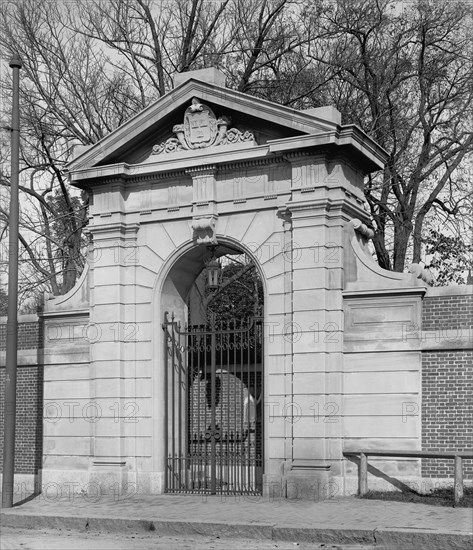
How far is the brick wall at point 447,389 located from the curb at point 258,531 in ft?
9.30

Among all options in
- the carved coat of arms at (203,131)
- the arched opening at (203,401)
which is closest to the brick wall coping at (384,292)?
the arched opening at (203,401)

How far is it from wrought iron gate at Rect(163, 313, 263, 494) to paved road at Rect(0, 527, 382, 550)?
2911 millimetres

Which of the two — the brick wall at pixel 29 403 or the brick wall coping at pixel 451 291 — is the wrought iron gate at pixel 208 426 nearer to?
the brick wall at pixel 29 403

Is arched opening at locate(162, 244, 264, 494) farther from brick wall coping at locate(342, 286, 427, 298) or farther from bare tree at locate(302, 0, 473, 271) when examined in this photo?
bare tree at locate(302, 0, 473, 271)

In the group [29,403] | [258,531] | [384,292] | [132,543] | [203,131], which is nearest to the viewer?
[132,543]

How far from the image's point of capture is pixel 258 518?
37.6 feet

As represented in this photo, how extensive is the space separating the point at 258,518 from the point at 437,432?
3009mm

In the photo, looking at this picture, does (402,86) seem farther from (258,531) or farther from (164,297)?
(258,531)

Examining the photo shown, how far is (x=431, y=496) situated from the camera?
12.5 metres

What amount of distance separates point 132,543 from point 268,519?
1729 millimetres

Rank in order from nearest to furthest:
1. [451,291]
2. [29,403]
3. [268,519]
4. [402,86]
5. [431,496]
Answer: [268,519] → [431,496] → [451,291] → [29,403] → [402,86]

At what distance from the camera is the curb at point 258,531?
9930 mm

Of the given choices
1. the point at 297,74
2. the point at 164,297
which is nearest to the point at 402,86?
the point at 297,74

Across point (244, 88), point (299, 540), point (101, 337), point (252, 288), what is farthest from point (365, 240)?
point (252, 288)
